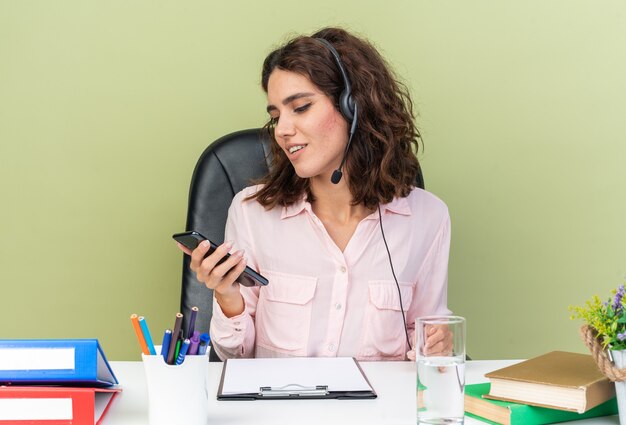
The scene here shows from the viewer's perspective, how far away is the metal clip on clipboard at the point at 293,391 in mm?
1112

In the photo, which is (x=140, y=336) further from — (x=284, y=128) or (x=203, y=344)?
(x=284, y=128)

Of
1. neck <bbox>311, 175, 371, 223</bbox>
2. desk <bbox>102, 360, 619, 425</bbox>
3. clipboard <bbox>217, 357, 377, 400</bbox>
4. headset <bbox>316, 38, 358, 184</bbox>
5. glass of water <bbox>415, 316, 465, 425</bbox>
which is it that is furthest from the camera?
neck <bbox>311, 175, 371, 223</bbox>

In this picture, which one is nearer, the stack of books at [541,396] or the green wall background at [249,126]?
the stack of books at [541,396]

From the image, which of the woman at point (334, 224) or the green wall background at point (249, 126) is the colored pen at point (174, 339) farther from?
the green wall background at point (249, 126)

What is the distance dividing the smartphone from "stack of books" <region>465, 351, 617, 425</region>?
427 millimetres

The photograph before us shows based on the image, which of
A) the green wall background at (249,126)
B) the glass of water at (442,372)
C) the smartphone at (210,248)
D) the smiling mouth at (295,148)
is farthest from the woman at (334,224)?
the glass of water at (442,372)

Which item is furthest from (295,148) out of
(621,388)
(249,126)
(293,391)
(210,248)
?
(621,388)

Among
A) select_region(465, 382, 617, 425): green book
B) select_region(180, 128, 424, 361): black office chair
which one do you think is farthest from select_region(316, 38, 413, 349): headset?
select_region(465, 382, 617, 425): green book

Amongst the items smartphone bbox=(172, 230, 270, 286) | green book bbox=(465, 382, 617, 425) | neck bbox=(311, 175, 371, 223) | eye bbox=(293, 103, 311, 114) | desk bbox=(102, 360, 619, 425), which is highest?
eye bbox=(293, 103, 311, 114)

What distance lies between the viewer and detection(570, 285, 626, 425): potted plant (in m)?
0.96

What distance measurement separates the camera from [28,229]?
202 centimetres

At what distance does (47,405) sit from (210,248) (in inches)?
17.0

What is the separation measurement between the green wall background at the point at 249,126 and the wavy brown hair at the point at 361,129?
0.35 metres

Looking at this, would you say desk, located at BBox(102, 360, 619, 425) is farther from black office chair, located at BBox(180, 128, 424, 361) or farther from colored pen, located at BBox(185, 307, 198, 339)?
black office chair, located at BBox(180, 128, 424, 361)
